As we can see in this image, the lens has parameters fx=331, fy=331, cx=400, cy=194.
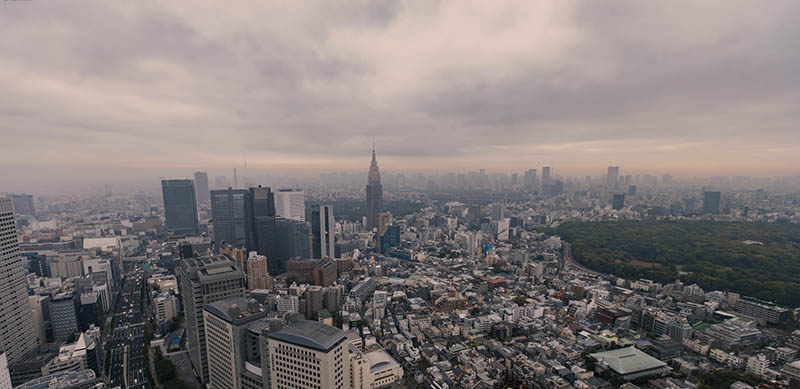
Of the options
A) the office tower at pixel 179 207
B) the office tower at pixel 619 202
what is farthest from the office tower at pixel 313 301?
the office tower at pixel 619 202

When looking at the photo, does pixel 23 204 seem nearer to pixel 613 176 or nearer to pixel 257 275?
pixel 257 275

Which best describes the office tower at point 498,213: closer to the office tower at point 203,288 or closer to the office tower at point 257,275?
the office tower at point 257,275

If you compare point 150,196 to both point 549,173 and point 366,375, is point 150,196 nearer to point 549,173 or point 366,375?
point 366,375

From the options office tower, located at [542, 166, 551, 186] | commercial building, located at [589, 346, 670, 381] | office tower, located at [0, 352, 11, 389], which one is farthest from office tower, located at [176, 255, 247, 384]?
office tower, located at [542, 166, 551, 186]

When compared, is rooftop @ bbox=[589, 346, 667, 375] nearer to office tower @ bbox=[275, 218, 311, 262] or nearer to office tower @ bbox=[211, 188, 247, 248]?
office tower @ bbox=[275, 218, 311, 262]

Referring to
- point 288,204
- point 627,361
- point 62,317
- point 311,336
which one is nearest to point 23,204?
point 288,204

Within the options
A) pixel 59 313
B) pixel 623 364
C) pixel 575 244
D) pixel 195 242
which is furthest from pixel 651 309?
pixel 195 242
